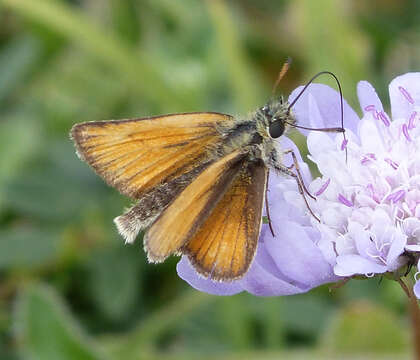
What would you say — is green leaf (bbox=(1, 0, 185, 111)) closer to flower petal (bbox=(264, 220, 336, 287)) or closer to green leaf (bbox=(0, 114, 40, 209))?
green leaf (bbox=(0, 114, 40, 209))

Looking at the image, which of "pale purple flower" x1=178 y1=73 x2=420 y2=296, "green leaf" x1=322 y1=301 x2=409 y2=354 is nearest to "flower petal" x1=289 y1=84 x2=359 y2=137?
"pale purple flower" x1=178 y1=73 x2=420 y2=296

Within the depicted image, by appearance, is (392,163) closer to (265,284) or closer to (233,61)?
(265,284)

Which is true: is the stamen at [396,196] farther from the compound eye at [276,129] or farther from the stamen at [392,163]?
the compound eye at [276,129]

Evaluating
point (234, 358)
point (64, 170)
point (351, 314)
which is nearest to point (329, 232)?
point (351, 314)

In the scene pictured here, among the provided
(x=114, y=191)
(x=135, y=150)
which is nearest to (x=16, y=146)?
(x=114, y=191)

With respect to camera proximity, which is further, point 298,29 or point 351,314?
point 298,29

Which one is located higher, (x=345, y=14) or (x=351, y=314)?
(x=345, y=14)

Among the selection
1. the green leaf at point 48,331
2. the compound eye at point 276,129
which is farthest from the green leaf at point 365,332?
the compound eye at point 276,129

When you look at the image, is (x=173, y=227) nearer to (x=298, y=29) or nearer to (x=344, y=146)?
Result: (x=344, y=146)
